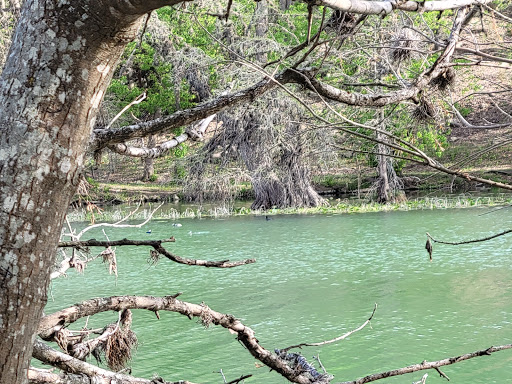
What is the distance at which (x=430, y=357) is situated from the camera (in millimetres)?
6328

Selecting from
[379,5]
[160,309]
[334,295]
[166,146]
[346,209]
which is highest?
[379,5]

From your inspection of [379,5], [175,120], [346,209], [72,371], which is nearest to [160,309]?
[72,371]

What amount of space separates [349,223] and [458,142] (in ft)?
47.9

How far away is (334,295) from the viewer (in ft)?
28.9

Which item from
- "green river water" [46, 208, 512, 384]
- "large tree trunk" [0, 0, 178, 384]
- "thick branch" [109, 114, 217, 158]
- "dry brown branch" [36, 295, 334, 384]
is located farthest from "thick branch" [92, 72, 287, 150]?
"green river water" [46, 208, 512, 384]

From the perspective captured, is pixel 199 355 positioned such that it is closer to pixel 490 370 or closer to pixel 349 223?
pixel 490 370

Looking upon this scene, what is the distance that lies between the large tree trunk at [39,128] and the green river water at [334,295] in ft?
16.3

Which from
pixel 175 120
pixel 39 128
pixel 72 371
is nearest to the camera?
pixel 39 128

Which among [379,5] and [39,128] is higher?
[379,5]

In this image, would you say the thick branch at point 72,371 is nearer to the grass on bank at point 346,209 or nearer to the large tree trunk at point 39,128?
the large tree trunk at point 39,128

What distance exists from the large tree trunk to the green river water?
496cm

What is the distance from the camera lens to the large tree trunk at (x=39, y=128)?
3.38 ft

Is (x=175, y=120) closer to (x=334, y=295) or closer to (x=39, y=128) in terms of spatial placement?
(x=39, y=128)

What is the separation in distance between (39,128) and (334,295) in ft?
26.4
